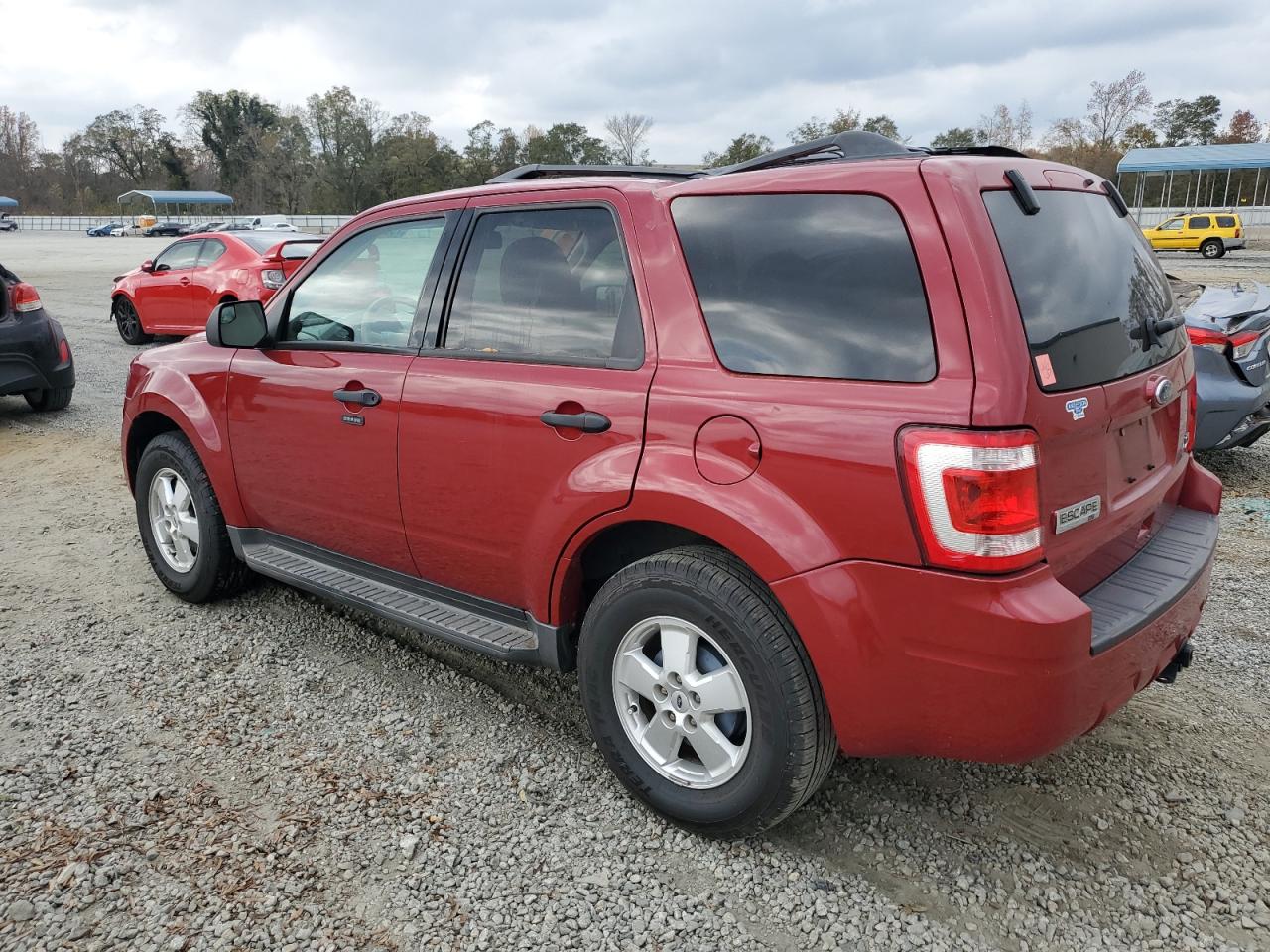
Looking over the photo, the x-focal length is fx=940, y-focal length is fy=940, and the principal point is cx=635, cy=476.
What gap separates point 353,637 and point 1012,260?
10.1ft

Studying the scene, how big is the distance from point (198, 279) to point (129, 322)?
1.92 meters

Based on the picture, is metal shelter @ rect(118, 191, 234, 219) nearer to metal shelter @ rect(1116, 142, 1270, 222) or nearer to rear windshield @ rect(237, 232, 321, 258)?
metal shelter @ rect(1116, 142, 1270, 222)

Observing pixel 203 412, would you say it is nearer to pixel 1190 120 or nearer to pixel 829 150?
pixel 829 150

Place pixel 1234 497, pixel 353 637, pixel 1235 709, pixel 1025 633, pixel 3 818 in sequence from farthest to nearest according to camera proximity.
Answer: pixel 1234 497, pixel 353 637, pixel 1235 709, pixel 3 818, pixel 1025 633

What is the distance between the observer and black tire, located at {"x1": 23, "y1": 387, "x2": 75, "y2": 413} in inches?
Answer: 351

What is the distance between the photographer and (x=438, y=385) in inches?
125

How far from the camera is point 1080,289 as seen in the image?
245 cm

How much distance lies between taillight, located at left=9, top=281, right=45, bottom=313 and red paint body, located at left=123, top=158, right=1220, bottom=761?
22.6 feet

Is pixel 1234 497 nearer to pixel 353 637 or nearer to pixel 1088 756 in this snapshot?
pixel 1088 756

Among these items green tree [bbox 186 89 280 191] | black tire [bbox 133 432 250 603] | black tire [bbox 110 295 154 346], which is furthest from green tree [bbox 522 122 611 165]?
black tire [bbox 133 432 250 603]

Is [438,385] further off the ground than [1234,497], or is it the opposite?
[438,385]

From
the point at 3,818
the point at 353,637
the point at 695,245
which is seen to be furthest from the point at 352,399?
the point at 3,818

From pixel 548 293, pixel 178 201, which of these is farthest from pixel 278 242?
pixel 178 201

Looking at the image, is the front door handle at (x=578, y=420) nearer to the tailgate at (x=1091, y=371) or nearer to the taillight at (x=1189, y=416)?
the tailgate at (x=1091, y=371)
